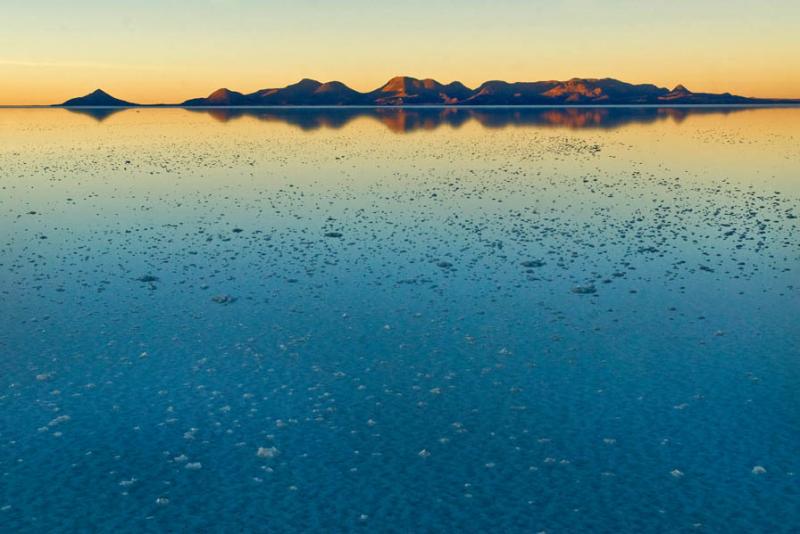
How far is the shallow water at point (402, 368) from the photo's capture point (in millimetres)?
12422

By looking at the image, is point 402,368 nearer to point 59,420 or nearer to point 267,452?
point 267,452

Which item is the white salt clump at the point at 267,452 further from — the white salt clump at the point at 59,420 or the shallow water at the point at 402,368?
the white salt clump at the point at 59,420

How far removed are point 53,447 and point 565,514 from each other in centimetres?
1064

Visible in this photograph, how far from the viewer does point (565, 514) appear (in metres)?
11.9

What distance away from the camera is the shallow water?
12422 millimetres

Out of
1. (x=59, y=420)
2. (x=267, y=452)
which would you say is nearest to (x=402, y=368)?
(x=267, y=452)

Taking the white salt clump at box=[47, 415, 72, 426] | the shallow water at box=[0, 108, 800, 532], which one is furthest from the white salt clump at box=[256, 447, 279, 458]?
the white salt clump at box=[47, 415, 72, 426]

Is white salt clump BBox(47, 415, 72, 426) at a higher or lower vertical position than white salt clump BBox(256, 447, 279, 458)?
higher

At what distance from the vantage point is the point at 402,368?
58.6 ft

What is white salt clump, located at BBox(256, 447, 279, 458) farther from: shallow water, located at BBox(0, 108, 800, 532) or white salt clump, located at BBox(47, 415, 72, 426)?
white salt clump, located at BBox(47, 415, 72, 426)

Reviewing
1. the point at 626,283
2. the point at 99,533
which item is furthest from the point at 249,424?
the point at 626,283

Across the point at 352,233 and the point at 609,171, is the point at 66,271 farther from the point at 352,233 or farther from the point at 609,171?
the point at 609,171

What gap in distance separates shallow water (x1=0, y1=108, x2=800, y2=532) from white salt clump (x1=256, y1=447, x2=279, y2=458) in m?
0.08

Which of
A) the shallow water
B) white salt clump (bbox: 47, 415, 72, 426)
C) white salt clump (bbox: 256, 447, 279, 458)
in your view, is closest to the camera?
the shallow water
